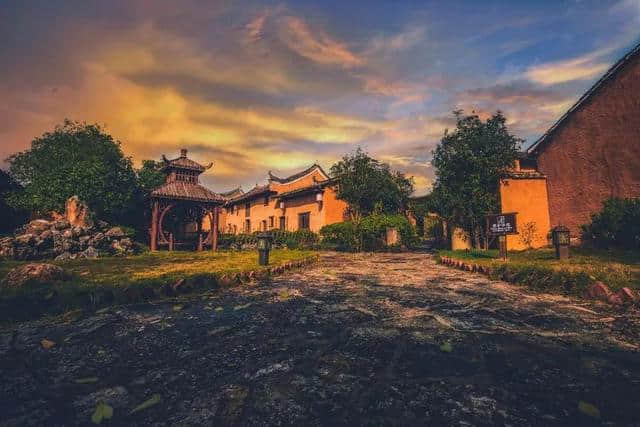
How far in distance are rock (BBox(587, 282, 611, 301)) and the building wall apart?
299 inches

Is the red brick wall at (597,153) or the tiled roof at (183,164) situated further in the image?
the tiled roof at (183,164)

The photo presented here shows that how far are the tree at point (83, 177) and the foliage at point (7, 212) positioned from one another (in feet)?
1.80

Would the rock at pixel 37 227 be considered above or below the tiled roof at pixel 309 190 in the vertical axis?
below

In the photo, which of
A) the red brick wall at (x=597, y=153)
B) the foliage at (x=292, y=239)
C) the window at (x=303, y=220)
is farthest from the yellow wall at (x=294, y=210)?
the red brick wall at (x=597, y=153)

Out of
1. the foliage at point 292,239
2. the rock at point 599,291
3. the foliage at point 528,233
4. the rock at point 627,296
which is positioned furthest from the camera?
the foliage at point 292,239

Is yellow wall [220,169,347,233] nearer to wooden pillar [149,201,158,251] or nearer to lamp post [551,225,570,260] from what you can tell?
wooden pillar [149,201,158,251]

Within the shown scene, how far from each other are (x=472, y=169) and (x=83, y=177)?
63.2 feet

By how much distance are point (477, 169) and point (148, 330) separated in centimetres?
1314

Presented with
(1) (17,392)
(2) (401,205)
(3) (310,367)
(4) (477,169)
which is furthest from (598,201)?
(1) (17,392)

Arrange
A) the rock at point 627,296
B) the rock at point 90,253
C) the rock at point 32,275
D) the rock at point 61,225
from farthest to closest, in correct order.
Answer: the rock at point 61,225
the rock at point 90,253
the rock at point 32,275
the rock at point 627,296

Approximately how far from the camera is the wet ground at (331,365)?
158cm

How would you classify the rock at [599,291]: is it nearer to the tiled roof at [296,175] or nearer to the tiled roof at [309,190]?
the tiled roof at [309,190]

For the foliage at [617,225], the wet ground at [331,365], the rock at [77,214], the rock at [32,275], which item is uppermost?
the rock at [77,214]

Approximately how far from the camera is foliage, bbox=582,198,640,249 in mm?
8039
